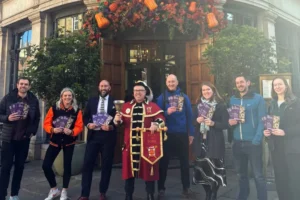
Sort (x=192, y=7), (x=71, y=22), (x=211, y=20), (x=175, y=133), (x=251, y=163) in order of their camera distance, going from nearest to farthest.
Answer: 1. (x=251, y=163)
2. (x=175, y=133)
3. (x=192, y=7)
4. (x=211, y=20)
5. (x=71, y=22)

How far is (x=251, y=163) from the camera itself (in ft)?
12.0

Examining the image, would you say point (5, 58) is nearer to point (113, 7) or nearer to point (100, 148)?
point (113, 7)

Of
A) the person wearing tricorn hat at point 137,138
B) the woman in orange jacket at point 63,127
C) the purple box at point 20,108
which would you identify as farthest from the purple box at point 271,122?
the purple box at point 20,108

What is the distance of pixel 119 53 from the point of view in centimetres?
752

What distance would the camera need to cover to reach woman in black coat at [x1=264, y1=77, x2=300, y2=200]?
3428 mm

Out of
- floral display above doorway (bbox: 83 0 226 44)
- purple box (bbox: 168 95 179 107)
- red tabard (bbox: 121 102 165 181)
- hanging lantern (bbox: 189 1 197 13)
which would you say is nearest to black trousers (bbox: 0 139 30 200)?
red tabard (bbox: 121 102 165 181)

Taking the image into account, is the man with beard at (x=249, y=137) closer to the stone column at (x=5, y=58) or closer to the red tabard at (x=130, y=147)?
the red tabard at (x=130, y=147)

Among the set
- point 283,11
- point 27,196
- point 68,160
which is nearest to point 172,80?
→ point 68,160

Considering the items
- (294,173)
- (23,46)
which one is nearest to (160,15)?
(294,173)

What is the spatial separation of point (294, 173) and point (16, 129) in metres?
4.29

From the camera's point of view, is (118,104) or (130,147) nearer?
(118,104)

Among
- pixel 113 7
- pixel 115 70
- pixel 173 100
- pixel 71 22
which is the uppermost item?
pixel 71 22

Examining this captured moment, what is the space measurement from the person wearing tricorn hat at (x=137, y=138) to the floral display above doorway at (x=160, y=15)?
2.68 m

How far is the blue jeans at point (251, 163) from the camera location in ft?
11.7
